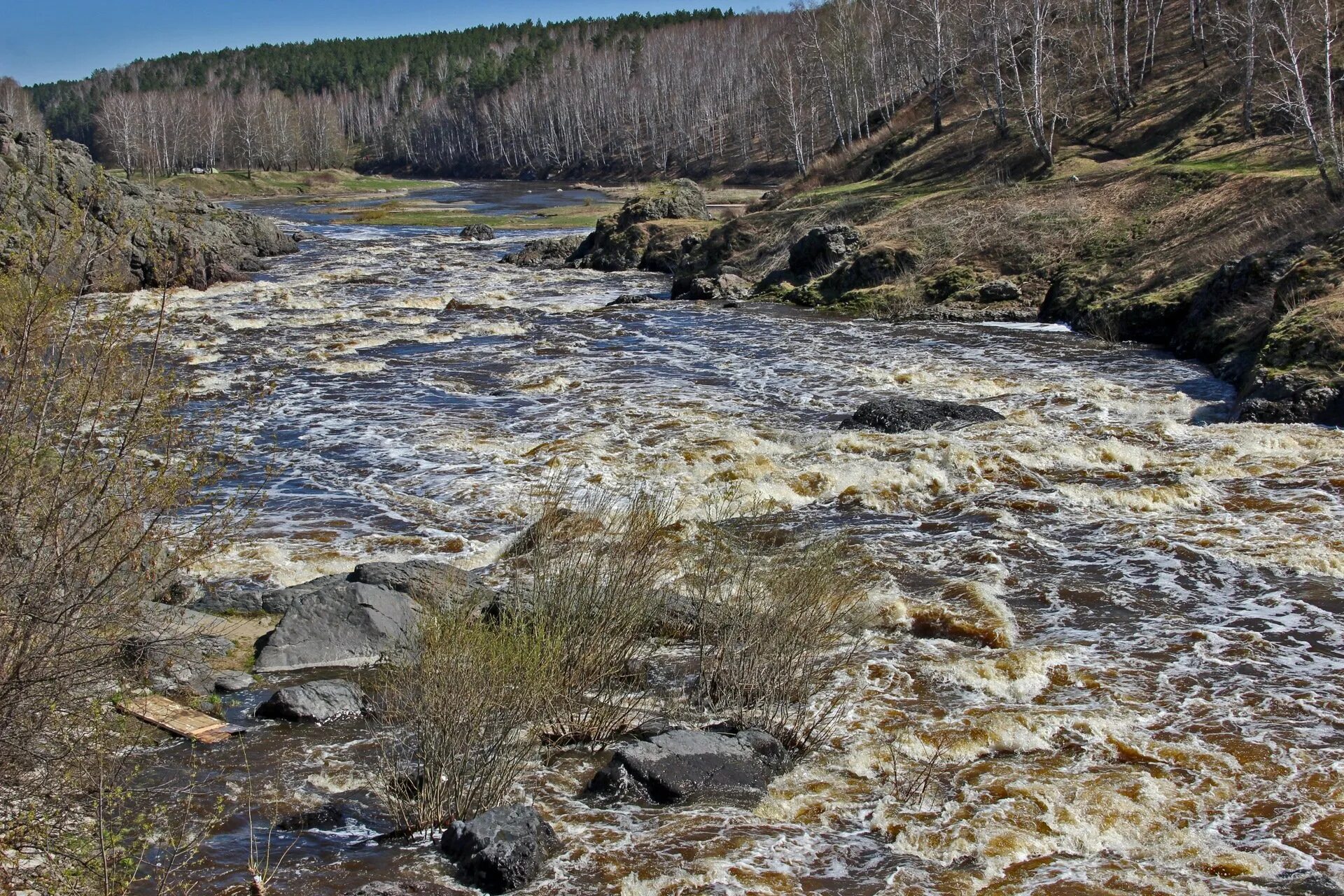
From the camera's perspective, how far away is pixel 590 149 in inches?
5128

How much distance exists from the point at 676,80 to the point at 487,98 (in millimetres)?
47722

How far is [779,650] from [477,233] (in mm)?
58260

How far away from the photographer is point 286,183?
117125 millimetres

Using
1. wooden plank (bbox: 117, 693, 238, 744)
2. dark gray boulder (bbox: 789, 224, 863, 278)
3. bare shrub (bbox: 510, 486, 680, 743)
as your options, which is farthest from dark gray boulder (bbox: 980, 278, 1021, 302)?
wooden plank (bbox: 117, 693, 238, 744)

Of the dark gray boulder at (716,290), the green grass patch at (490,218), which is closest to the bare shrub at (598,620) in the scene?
the dark gray boulder at (716,290)

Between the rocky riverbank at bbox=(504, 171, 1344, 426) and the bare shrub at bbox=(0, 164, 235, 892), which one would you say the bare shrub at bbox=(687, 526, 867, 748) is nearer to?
the bare shrub at bbox=(0, 164, 235, 892)

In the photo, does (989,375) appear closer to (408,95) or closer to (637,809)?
(637,809)

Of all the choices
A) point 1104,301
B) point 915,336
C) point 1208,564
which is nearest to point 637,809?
point 1208,564

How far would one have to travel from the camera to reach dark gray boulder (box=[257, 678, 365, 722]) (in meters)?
8.98

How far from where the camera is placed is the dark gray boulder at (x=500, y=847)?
6.54 meters

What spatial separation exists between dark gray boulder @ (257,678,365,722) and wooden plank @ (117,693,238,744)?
363mm

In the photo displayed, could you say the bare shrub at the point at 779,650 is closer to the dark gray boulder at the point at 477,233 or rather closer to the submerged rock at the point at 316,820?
the submerged rock at the point at 316,820

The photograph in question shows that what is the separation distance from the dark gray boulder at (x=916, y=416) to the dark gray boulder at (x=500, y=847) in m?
13.1

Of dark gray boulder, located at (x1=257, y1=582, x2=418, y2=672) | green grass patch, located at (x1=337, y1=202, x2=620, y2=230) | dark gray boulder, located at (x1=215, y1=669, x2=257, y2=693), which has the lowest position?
dark gray boulder, located at (x1=215, y1=669, x2=257, y2=693)
